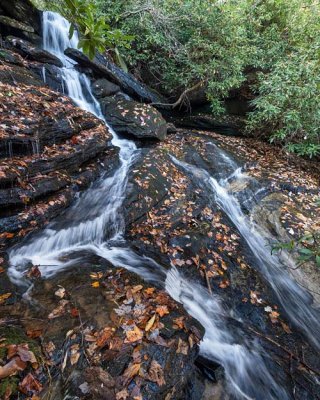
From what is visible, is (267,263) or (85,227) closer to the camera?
(85,227)

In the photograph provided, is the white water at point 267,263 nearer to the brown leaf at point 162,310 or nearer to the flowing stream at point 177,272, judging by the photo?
the flowing stream at point 177,272

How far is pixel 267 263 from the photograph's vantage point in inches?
227

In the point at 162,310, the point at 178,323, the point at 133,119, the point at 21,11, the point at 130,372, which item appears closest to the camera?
the point at 130,372

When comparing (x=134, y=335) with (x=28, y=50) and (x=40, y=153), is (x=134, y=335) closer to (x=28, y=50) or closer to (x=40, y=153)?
(x=40, y=153)

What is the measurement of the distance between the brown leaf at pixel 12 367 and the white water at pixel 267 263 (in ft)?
12.3

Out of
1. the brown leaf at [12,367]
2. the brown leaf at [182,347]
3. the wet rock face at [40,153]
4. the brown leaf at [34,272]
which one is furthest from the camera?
the wet rock face at [40,153]

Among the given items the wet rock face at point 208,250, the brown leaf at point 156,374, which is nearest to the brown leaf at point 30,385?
the brown leaf at point 156,374

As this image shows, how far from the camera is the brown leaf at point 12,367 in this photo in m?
2.17

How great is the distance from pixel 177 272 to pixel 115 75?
8.48 m

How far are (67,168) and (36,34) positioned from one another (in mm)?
6875

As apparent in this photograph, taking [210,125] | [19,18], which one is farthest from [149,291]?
[210,125]

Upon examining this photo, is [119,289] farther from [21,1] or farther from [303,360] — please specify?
[21,1]

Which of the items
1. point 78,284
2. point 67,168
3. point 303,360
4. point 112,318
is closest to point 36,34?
point 67,168

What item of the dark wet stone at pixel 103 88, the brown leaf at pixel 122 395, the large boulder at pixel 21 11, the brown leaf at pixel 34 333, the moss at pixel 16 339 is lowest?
the brown leaf at pixel 122 395
